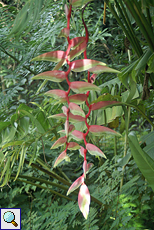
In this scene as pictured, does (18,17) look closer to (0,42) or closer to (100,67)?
(100,67)

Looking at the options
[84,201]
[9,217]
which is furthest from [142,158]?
[9,217]

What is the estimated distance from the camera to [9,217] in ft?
2.70

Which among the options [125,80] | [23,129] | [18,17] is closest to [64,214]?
[23,129]

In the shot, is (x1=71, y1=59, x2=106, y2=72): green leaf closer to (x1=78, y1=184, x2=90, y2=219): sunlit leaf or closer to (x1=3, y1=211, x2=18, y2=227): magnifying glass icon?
(x1=78, y1=184, x2=90, y2=219): sunlit leaf

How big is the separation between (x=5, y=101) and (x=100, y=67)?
28.4 inches

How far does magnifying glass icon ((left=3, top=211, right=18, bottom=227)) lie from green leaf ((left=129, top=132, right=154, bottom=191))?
0.67 m

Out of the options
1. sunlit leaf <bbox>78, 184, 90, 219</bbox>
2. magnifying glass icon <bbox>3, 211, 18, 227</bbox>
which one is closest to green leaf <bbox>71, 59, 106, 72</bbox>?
sunlit leaf <bbox>78, 184, 90, 219</bbox>

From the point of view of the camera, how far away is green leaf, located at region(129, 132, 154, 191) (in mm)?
280

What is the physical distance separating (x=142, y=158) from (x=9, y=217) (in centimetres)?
73

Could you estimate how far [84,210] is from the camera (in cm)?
20

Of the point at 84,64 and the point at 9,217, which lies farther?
the point at 9,217

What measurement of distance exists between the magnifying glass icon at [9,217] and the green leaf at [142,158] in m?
0.67

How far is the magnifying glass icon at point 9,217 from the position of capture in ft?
2.60

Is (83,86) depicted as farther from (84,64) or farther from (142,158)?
(142,158)
